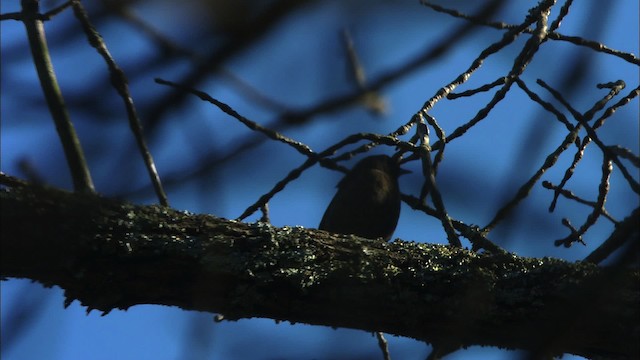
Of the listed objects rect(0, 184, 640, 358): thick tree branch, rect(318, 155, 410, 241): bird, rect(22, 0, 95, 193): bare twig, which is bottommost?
rect(0, 184, 640, 358): thick tree branch

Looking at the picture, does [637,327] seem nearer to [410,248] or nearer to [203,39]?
[410,248]

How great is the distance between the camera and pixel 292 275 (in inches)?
106

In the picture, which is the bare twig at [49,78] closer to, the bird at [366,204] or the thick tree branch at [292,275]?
the thick tree branch at [292,275]

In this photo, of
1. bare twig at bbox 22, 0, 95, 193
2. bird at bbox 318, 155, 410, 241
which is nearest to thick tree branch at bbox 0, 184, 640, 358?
bare twig at bbox 22, 0, 95, 193

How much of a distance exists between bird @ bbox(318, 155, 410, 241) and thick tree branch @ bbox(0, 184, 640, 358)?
2.80 metres

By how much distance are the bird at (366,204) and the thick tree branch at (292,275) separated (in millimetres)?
2797

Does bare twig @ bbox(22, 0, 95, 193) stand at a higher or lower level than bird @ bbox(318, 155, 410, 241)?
lower

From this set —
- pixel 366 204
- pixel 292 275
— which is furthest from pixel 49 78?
pixel 366 204

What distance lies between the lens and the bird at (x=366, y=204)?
5.73 m

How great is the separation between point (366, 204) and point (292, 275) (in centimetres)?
321

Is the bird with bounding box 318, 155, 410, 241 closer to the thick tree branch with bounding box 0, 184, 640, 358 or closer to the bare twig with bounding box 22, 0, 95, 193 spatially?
the thick tree branch with bounding box 0, 184, 640, 358

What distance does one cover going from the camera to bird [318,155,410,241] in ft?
18.8

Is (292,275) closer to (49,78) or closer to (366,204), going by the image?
(49,78)

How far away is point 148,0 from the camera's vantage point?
1.12 m
